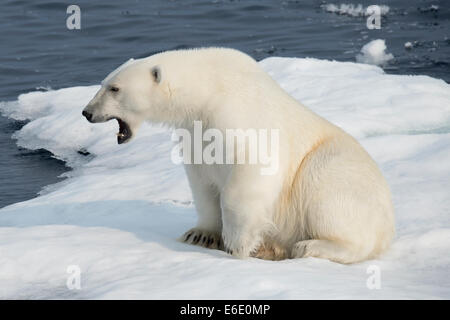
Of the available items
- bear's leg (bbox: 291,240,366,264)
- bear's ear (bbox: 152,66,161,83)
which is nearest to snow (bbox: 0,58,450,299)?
bear's leg (bbox: 291,240,366,264)

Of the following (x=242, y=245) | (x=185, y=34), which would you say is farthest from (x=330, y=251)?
(x=185, y=34)

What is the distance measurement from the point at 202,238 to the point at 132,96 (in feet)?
3.56

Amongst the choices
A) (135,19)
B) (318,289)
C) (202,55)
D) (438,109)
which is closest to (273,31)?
(135,19)

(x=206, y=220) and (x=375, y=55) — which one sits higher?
(x=375, y=55)

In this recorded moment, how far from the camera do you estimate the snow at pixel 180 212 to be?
14.9 feet

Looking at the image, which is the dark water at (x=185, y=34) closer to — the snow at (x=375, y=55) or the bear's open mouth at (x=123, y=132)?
the snow at (x=375, y=55)

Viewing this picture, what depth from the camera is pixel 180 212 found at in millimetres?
6852

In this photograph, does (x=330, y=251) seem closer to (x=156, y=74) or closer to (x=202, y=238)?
(x=202, y=238)

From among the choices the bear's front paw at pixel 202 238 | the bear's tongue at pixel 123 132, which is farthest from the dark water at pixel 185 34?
the bear's front paw at pixel 202 238

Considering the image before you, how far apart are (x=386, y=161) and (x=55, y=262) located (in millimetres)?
3685

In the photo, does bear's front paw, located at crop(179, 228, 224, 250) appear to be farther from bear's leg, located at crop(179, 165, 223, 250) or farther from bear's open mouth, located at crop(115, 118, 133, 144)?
bear's open mouth, located at crop(115, 118, 133, 144)

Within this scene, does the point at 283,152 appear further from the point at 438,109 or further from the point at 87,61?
the point at 87,61

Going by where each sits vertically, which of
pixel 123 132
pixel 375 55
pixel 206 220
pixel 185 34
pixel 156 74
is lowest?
pixel 206 220

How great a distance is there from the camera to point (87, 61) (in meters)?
15.4
